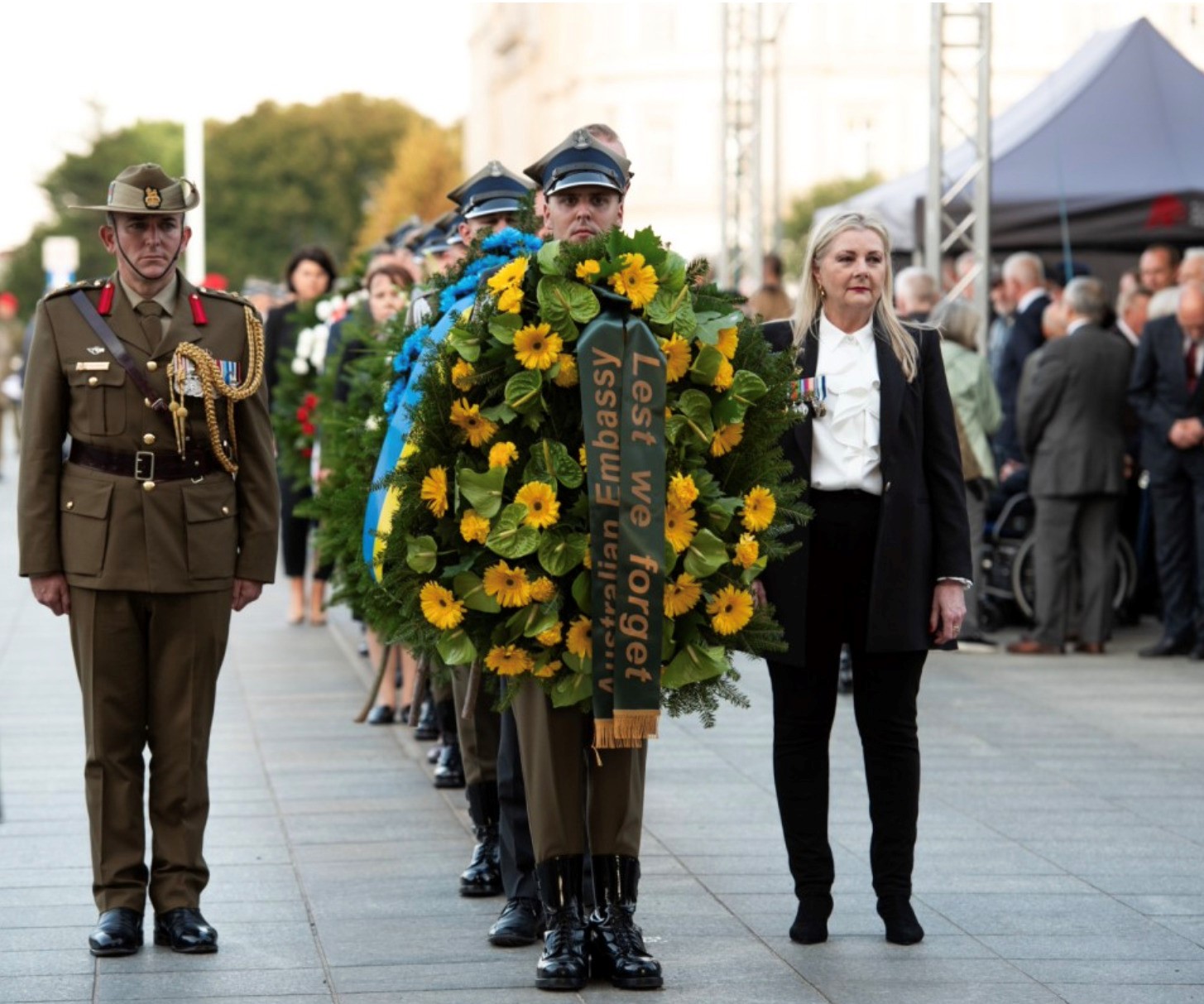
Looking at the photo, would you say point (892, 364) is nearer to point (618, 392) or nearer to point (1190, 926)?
point (618, 392)

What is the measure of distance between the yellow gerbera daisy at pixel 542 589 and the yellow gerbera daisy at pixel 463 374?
520 millimetres

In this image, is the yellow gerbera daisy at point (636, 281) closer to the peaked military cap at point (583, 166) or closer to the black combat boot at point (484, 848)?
the peaked military cap at point (583, 166)

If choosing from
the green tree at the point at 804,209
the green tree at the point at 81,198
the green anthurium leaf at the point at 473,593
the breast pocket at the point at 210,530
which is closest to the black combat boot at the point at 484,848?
the breast pocket at the point at 210,530

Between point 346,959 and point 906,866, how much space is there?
154 cm

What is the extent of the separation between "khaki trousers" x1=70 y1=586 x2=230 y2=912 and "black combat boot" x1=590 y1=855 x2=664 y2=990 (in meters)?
1.20

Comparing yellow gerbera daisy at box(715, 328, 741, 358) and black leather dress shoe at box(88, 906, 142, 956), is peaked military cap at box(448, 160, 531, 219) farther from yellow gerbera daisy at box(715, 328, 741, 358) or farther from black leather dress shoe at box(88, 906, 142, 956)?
black leather dress shoe at box(88, 906, 142, 956)

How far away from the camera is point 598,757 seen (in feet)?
19.3

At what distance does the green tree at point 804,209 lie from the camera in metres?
56.7

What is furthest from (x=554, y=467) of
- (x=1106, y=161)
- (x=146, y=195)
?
(x=1106, y=161)

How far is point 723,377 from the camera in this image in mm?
5762

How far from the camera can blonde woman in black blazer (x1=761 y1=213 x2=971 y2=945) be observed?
626 centimetres

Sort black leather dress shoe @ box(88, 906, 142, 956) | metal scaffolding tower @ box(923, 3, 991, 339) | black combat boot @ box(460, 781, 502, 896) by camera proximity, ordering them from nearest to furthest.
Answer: black leather dress shoe @ box(88, 906, 142, 956) < black combat boot @ box(460, 781, 502, 896) < metal scaffolding tower @ box(923, 3, 991, 339)

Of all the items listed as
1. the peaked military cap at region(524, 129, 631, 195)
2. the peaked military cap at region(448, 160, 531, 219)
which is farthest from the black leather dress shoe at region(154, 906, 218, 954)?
the peaked military cap at region(448, 160, 531, 219)

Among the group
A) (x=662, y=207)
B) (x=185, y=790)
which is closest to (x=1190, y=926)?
(x=185, y=790)
